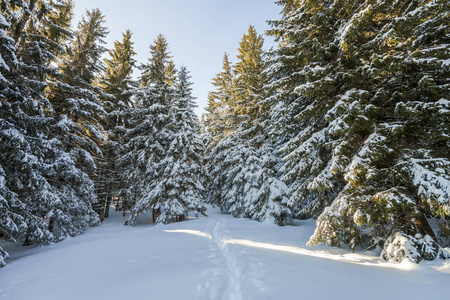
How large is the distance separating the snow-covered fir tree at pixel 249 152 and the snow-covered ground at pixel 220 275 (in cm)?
603

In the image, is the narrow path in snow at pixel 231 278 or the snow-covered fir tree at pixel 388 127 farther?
the snow-covered fir tree at pixel 388 127

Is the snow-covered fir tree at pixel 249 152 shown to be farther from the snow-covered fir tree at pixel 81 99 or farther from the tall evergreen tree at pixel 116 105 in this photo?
the snow-covered fir tree at pixel 81 99

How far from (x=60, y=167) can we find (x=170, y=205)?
666 centimetres

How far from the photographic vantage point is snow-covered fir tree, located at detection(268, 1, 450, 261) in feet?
15.7

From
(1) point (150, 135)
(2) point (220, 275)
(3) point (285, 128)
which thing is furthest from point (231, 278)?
(1) point (150, 135)

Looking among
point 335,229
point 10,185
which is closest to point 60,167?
point 10,185

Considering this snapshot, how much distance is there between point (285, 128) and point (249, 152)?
6458mm

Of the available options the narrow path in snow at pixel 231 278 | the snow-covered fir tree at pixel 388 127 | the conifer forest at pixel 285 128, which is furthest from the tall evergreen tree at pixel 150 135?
the snow-covered fir tree at pixel 388 127

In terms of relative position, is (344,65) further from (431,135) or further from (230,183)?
(230,183)

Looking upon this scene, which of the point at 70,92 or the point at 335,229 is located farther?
the point at 70,92

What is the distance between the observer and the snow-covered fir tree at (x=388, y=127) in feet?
15.7

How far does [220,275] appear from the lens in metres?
4.54

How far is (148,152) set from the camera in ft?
51.9

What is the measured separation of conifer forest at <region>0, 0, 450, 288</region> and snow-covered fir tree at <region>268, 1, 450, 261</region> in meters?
0.04
